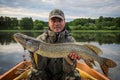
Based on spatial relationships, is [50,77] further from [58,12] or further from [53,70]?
[58,12]

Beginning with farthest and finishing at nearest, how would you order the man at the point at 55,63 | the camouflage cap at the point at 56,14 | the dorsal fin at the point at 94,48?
1. the camouflage cap at the point at 56,14
2. the man at the point at 55,63
3. the dorsal fin at the point at 94,48

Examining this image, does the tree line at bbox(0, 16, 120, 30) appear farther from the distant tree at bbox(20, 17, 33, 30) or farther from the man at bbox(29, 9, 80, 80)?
the man at bbox(29, 9, 80, 80)

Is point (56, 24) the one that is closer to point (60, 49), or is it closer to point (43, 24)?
point (60, 49)

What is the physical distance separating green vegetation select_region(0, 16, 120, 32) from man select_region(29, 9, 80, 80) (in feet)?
148

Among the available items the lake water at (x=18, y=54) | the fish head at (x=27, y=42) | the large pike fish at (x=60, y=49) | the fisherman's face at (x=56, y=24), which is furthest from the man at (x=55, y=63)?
the lake water at (x=18, y=54)

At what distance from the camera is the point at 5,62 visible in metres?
13.8

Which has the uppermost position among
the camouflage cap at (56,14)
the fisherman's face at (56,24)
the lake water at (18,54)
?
the camouflage cap at (56,14)

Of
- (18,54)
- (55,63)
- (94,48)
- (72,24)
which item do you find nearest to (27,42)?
(55,63)

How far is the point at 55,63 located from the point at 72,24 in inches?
2598

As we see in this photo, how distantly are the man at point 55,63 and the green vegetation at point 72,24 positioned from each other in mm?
44977

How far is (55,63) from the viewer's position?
389cm

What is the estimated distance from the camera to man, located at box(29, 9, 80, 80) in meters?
3.84

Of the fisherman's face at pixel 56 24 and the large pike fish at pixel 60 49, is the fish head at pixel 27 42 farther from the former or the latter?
the fisherman's face at pixel 56 24

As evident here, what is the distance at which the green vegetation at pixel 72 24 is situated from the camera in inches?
2130
